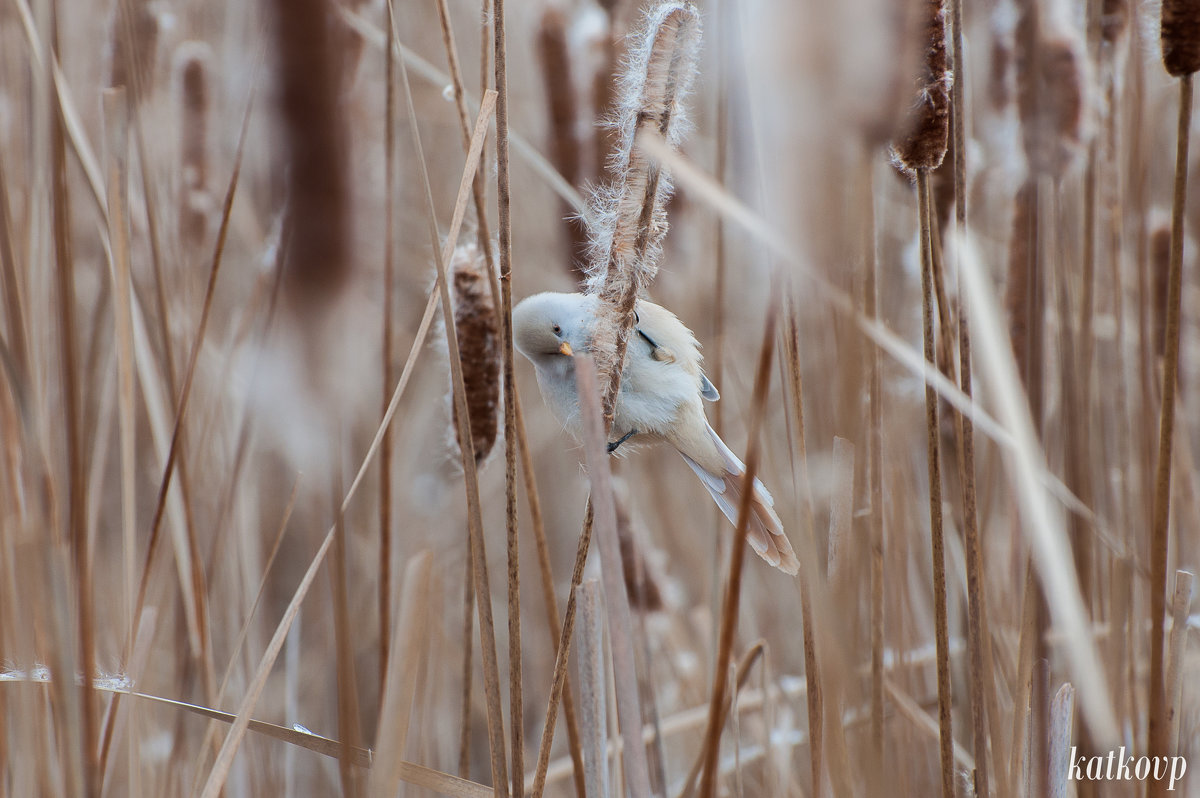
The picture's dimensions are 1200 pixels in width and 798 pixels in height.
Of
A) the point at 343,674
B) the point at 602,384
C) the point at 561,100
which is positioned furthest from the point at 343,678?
the point at 561,100

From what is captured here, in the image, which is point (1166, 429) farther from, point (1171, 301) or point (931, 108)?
point (931, 108)

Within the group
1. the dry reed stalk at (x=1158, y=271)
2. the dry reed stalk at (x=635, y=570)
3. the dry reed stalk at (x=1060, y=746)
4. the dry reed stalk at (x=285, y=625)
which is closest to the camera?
the dry reed stalk at (x=285, y=625)

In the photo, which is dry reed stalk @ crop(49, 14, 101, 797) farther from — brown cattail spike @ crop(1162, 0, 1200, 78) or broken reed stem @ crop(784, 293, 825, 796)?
brown cattail spike @ crop(1162, 0, 1200, 78)

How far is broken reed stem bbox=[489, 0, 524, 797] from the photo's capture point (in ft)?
1.70

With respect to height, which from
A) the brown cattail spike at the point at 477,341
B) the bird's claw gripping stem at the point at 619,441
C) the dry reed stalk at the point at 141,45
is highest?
the dry reed stalk at the point at 141,45

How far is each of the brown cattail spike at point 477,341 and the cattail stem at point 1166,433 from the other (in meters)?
0.53

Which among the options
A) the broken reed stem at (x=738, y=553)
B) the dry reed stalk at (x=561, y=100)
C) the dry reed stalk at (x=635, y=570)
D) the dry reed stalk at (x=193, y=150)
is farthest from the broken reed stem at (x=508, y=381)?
the dry reed stalk at (x=193, y=150)

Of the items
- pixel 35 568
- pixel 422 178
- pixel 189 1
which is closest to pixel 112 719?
pixel 35 568

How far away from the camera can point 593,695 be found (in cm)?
57

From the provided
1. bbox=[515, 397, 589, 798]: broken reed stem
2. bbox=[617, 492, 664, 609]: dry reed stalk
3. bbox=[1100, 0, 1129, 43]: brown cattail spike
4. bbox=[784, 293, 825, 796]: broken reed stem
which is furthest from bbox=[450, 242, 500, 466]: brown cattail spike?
bbox=[1100, 0, 1129, 43]: brown cattail spike

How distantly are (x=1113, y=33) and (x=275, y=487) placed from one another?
1.33m

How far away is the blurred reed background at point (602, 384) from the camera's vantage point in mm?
468

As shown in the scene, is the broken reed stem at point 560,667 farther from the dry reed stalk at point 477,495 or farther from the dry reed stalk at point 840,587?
the dry reed stalk at point 840,587

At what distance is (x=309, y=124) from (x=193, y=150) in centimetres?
60
